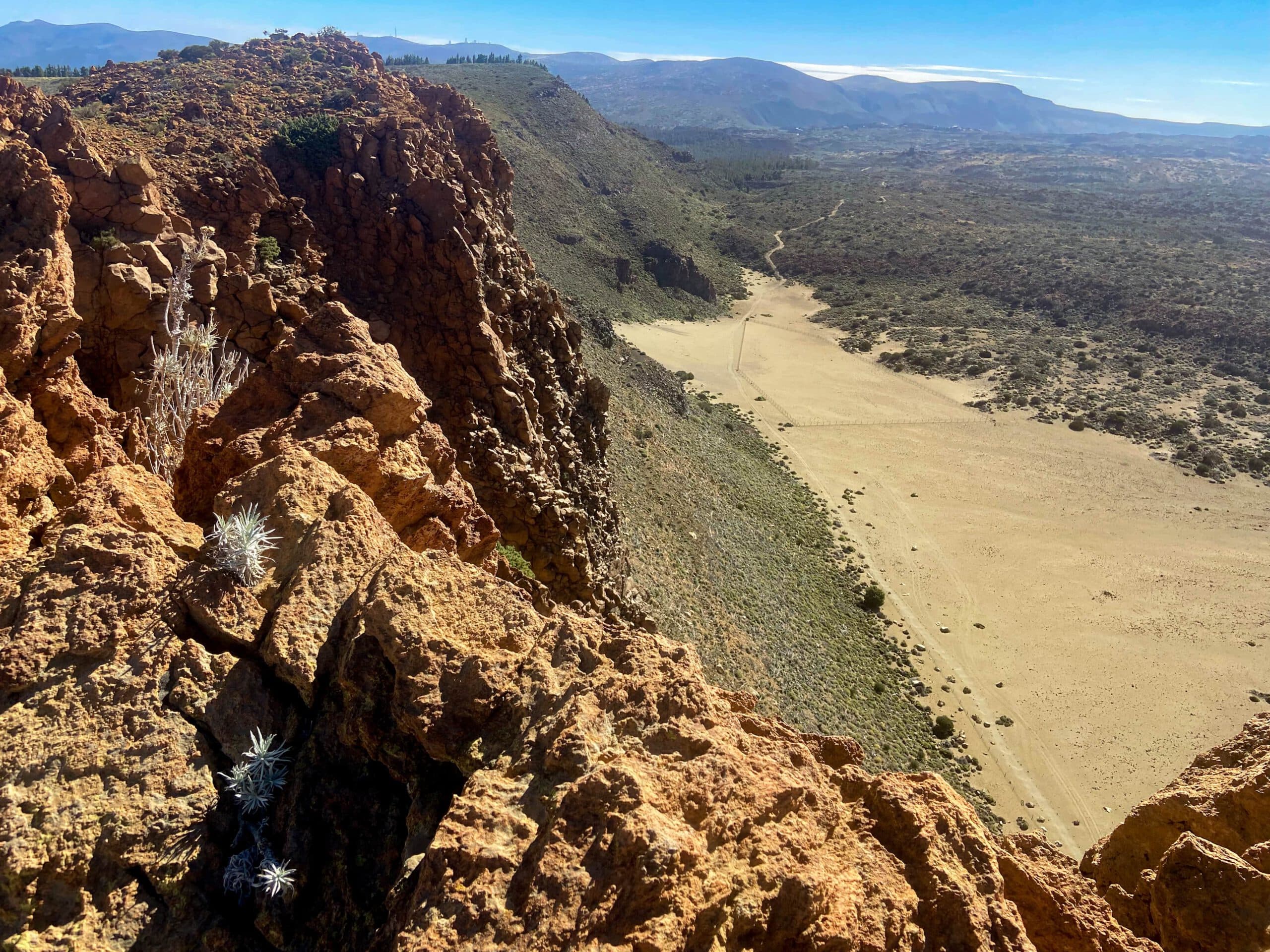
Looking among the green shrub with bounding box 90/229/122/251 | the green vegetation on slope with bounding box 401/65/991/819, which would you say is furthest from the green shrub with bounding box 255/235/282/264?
the green vegetation on slope with bounding box 401/65/991/819

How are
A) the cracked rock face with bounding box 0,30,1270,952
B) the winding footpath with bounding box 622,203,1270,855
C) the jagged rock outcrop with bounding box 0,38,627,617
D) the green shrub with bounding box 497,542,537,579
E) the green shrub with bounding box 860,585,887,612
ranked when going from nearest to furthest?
the cracked rock face with bounding box 0,30,1270,952 < the jagged rock outcrop with bounding box 0,38,627,617 < the green shrub with bounding box 497,542,537,579 < the winding footpath with bounding box 622,203,1270,855 < the green shrub with bounding box 860,585,887,612

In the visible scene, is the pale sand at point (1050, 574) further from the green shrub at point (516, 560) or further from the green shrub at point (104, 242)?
the green shrub at point (104, 242)

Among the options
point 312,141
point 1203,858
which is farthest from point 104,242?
point 1203,858

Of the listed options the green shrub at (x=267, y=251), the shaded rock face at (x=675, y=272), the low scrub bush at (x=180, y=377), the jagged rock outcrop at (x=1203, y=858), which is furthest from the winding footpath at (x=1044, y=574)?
the green shrub at (x=267, y=251)

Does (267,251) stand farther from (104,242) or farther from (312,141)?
(312,141)

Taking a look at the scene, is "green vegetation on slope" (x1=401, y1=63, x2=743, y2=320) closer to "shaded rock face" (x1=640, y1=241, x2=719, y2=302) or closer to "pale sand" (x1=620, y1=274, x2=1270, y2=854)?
"shaded rock face" (x1=640, y1=241, x2=719, y2=302)

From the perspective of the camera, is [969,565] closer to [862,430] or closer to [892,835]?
[862,430]
